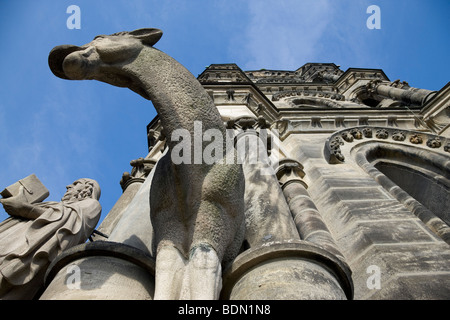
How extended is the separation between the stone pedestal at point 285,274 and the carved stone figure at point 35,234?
164 cm

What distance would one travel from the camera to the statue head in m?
4.26

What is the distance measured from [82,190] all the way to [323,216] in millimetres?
3105

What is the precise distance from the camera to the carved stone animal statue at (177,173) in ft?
7.44

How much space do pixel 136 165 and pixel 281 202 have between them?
4287 mm

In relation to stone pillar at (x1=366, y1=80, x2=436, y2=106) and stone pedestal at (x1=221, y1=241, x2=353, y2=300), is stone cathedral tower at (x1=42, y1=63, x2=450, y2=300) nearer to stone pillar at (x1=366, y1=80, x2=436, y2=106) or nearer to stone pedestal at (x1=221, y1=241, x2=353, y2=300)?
stone pedestal at (x1=221, y1=241, x2=353, y2=300)

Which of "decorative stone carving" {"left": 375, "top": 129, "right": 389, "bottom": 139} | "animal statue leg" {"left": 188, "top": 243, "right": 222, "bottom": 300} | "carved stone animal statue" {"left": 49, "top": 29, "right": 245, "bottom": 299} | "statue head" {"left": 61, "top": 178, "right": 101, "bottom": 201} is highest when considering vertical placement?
"decorative stone carving" {"left": 375, "top": 129, "right": 389, "bottom": 139}

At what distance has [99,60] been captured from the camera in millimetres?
2574

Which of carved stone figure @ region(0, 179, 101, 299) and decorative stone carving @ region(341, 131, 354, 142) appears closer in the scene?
carved stone figure @ region(0, 179, 101, 299)

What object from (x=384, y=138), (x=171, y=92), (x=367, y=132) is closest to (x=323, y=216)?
(x=171, y=92)

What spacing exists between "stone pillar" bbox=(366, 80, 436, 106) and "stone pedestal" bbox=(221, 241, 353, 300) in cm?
1086

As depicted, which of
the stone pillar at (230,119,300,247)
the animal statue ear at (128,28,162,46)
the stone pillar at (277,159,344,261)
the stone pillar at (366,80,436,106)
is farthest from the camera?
the stone pillar at (366,80,436,106)

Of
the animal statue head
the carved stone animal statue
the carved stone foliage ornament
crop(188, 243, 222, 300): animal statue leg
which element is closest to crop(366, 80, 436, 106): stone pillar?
the carved stone foliage ornament

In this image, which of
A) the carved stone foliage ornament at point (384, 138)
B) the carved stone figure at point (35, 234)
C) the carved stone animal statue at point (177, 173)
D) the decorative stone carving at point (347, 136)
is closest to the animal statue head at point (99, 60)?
the carved stone animal statue at point (177, 173)
